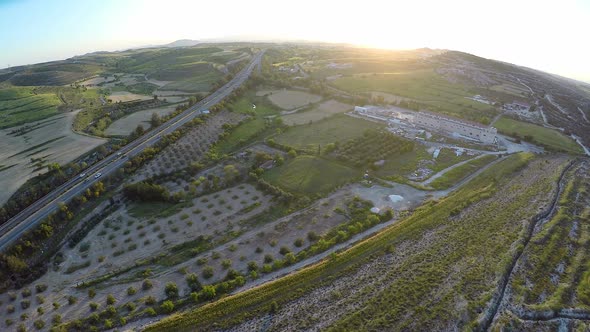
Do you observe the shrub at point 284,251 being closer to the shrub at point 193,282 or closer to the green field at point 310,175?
the shrub at point 193,282

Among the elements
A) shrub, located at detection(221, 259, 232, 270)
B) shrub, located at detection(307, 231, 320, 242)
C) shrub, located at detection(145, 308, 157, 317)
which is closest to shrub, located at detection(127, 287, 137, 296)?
shrub, located at detection(145, 308, 157, 317)

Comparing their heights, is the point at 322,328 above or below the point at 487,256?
below

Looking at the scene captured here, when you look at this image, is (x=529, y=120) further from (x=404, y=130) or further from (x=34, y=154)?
(x=34, y=154)

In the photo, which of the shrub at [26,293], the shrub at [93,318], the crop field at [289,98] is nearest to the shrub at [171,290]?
the shrub at [93,318]

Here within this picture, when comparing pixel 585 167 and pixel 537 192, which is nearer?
pixel 537 192

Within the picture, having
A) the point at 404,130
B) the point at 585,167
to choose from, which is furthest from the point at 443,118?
the point at 585,167

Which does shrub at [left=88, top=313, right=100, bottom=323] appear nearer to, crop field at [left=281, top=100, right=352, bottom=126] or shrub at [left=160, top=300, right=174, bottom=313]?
shrub at [left=160, top=300, right=174, bottom=313]
